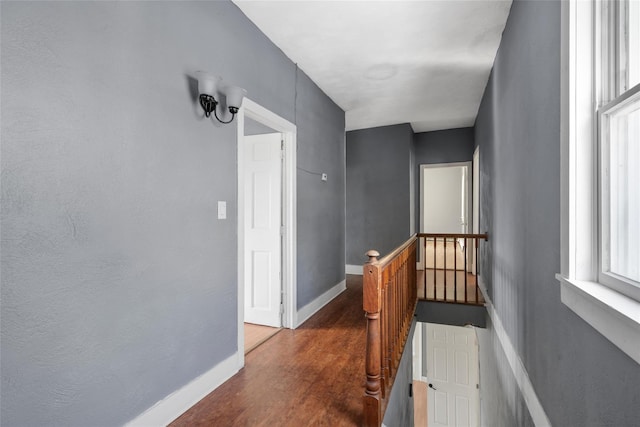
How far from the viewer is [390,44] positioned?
2.83 metres

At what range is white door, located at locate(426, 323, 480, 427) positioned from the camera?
5703 mm

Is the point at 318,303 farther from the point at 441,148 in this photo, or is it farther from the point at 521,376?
the point at 441,148

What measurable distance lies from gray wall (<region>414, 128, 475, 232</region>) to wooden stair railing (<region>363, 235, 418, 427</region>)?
3.87 metres

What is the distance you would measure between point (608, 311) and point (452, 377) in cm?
597

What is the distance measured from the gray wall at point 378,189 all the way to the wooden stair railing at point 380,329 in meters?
2.99

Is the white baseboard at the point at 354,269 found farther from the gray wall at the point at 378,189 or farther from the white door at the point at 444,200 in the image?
the white door at the point at 444,200

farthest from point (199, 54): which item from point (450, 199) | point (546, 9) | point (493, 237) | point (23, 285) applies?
point (450, 199)

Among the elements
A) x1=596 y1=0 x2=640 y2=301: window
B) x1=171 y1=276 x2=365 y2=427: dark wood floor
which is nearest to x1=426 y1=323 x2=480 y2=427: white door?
x1=171 y1=276 x2=365 y2=427: dark wood floor

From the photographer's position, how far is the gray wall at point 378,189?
5418mm

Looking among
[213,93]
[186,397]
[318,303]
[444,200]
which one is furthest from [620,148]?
[444,200]

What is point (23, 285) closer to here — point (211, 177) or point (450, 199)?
point (211, 177)

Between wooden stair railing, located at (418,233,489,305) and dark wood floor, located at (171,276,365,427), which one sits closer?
dark wood floor, located at (171,276,365,427)

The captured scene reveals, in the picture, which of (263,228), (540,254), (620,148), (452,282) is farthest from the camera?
(452,282)

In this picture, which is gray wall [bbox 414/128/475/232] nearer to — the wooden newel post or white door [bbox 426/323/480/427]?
white door [bbox 426/323/480/427]
